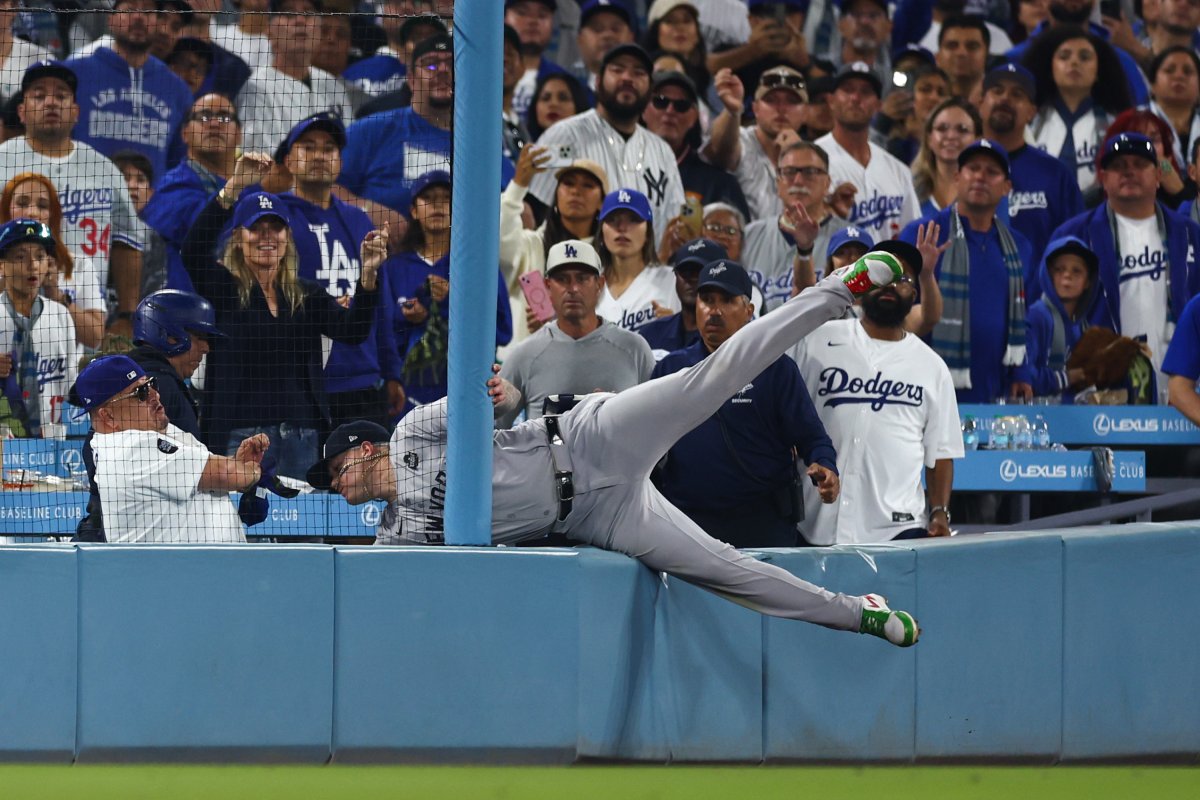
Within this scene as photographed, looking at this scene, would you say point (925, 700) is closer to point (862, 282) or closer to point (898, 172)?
point (862, 282)

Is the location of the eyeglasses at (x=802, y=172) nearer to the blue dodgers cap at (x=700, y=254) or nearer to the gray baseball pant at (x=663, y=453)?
the blue dodgers cap at (x=700, y=254)

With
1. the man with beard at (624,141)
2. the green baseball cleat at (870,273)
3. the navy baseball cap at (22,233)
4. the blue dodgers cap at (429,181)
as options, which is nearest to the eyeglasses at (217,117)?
the navy baseball cap at (22,233)

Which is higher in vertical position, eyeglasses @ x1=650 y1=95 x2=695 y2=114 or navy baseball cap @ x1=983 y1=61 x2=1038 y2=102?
navy baseball cap @ x1=983 y1=61 x2=1038 y2=102

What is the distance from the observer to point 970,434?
8688 mm

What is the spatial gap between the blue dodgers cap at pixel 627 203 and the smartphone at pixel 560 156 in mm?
1057

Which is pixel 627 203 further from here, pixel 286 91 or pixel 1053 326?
pixel 1053 326

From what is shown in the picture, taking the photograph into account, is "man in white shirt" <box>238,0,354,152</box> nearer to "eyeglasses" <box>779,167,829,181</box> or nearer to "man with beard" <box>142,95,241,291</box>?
"man with beard" <box>142,95,241,291</box>

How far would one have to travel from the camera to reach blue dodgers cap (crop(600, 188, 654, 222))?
8.79m

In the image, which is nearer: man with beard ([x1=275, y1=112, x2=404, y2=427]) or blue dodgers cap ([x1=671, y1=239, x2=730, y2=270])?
man with beard ([x1=275, y1=112, x2=404, y2=427])

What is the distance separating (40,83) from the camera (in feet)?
28.5

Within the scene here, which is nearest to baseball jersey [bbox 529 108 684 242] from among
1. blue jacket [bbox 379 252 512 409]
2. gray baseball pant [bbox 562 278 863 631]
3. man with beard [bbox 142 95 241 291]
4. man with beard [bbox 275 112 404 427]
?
man with beard [bbox 275 112 404 427]

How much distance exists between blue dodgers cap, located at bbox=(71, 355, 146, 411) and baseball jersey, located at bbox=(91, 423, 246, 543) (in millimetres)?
153

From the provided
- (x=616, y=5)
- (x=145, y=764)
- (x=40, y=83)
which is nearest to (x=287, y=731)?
(x=145, y=764)

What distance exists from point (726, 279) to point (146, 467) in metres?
2.66
